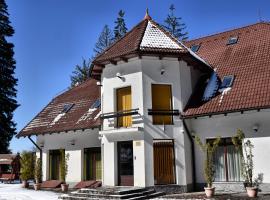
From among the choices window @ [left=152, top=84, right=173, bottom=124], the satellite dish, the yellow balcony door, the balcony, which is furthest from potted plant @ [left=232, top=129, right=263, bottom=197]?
the yellow balcony door

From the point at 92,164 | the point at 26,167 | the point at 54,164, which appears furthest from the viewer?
the point at 54,164

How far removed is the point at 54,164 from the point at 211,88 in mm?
10867

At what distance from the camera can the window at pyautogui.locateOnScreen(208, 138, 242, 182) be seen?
52.7ft

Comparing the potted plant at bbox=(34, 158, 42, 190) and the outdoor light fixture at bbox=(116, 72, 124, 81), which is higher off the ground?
the outdoor light fixture at bbox=(116, 72, 124, 81)

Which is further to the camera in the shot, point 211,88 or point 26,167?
point 26,167

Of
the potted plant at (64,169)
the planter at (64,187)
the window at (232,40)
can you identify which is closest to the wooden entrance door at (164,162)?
the planter at (64,187)

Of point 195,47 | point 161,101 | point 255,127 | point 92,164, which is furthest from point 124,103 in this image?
point 195,47

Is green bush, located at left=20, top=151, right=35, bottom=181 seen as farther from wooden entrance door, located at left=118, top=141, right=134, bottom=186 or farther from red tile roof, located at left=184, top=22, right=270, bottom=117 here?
red tile roof, located at left=184, top=22, right=270, bottom=117

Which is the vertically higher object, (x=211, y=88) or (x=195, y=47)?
(x=195, y=47)

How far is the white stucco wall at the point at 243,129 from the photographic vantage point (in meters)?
15.1

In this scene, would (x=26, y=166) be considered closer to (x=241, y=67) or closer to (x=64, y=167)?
(x=64, y=167)

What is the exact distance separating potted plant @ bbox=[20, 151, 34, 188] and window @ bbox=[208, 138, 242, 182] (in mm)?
11675

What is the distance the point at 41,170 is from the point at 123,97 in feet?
27.2

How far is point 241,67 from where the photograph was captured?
18.1m
